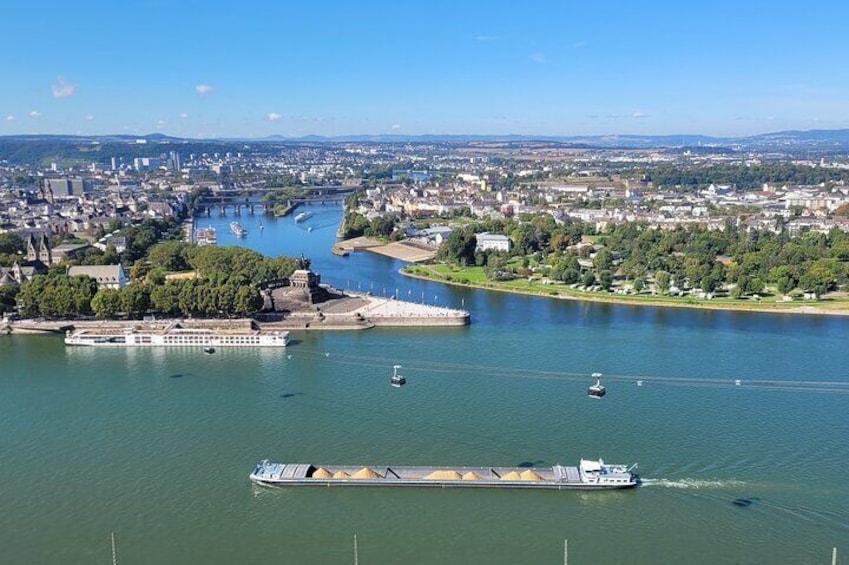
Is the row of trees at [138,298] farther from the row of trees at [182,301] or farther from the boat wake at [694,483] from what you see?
the boat wake at [694,483]

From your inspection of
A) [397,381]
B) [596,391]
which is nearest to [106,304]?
[397,381]

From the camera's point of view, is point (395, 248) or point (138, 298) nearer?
point (138, 298)

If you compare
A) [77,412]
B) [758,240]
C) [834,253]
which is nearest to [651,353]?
[77,412]

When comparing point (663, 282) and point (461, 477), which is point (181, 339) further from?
point (663, 282)

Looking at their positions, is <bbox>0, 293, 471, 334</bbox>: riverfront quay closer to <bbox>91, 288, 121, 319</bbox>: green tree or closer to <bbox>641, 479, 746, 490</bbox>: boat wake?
<bbox>91, 288, 121, 319</bbox>: green tree

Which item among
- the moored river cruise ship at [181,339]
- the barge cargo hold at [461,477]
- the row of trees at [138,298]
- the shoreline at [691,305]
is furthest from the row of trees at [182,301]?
the shoreline at [691,305]
